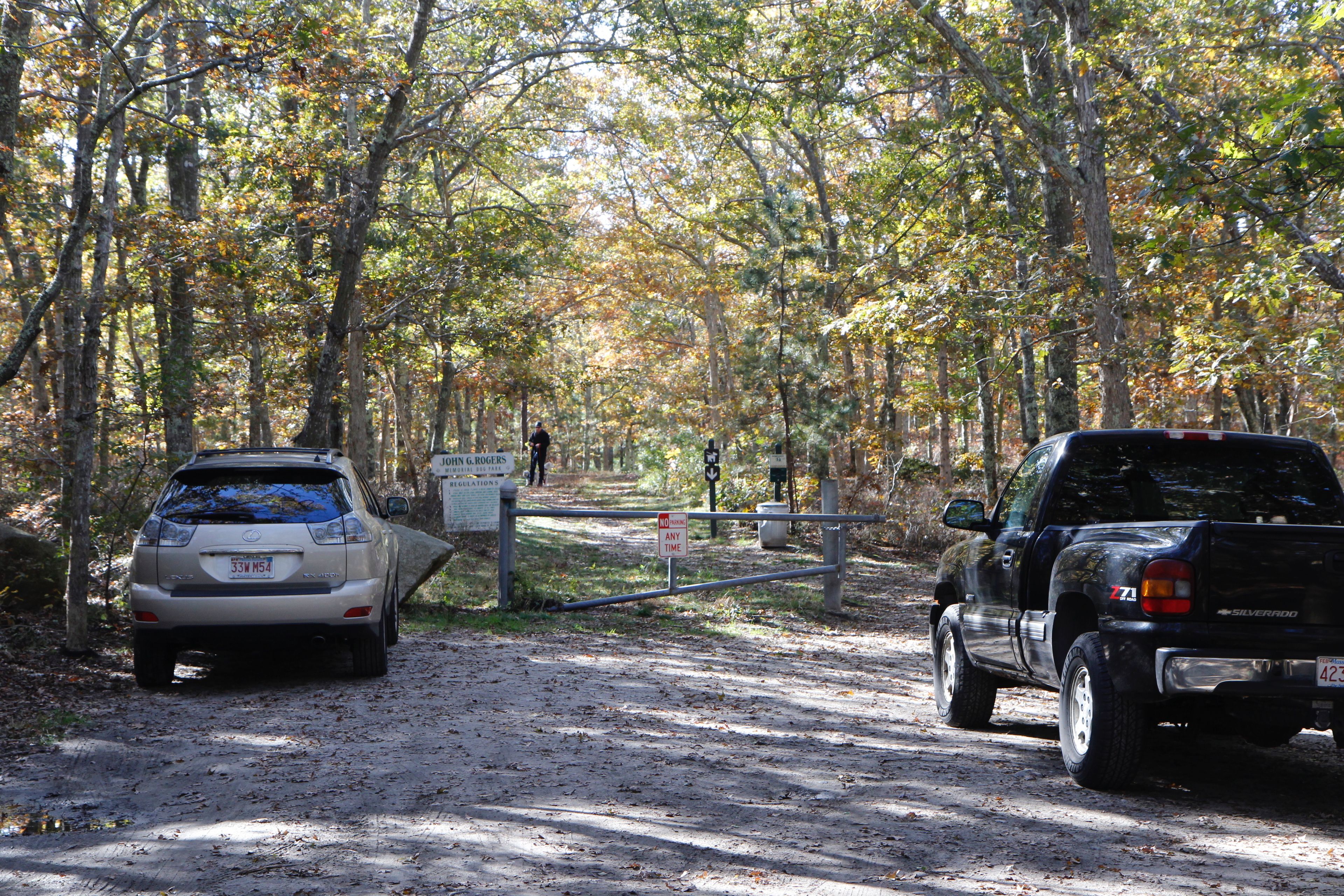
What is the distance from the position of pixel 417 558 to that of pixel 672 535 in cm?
297

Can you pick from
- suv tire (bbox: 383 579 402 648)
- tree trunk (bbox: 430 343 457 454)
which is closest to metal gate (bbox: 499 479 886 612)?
suv tire (bbox: 383 579 402 648)

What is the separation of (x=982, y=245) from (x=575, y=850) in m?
13.8

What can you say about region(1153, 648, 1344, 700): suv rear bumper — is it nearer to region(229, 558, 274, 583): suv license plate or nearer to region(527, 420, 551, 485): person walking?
region(229, 558, 274, 583): suv license plate

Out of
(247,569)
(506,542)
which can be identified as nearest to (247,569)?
(247,569)

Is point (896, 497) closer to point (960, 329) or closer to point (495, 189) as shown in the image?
point (960, 329)

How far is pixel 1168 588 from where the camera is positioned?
195 inches

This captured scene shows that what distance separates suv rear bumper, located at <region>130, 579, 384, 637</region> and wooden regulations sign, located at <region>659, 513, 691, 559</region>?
486cm

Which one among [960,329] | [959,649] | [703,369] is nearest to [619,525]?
[960,329]

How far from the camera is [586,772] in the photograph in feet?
19.2

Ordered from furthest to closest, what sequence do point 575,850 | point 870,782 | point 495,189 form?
point 495,189 < point 870,782 < point 575,850

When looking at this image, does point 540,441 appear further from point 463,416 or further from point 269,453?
point 269,453

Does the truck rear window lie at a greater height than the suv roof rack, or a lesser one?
lesser

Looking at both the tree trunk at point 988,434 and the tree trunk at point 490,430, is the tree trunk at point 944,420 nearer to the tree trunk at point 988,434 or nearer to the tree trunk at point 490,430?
the tree trunk at point 988,434

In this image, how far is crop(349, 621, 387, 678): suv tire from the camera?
8625 mm
